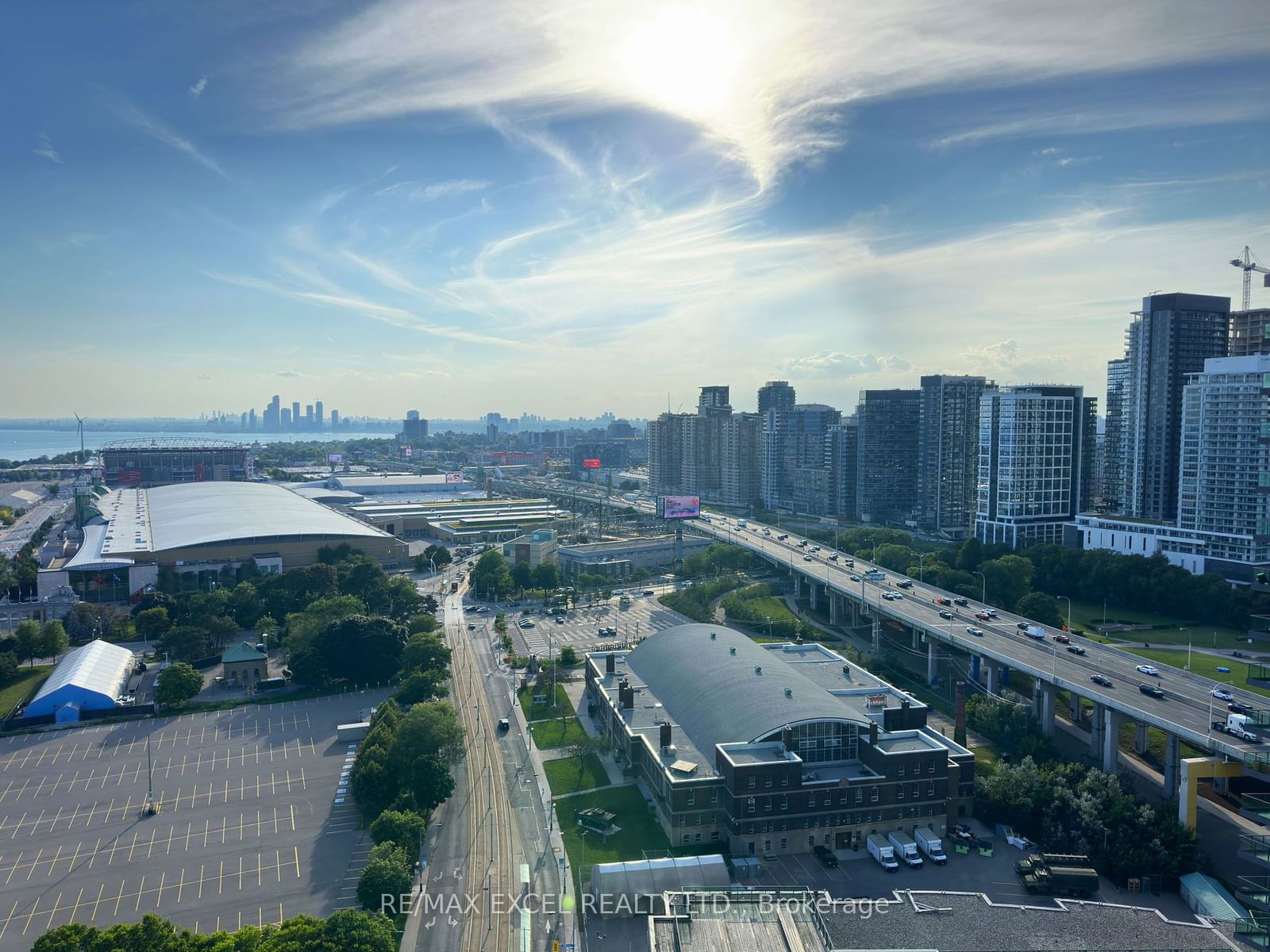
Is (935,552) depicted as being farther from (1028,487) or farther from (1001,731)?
(1001,731)

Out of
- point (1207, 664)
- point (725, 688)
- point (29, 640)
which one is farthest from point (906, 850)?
point (29, 640)

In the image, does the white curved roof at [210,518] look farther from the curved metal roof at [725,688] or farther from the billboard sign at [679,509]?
the curved metal roof at [725,688]

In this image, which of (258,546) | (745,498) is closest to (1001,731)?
(258,546)

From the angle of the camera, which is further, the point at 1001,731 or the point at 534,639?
the point at 534,639

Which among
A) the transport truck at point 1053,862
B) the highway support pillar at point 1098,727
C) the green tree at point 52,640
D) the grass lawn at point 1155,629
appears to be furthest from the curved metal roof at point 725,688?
the green tree at point 52,640

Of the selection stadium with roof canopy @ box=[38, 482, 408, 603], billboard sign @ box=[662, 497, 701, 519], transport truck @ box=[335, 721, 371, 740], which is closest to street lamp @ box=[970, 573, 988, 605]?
billboard sign @ box=[662, 497, 701, 519]

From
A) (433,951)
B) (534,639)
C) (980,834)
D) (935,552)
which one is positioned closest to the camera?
(433,951)
